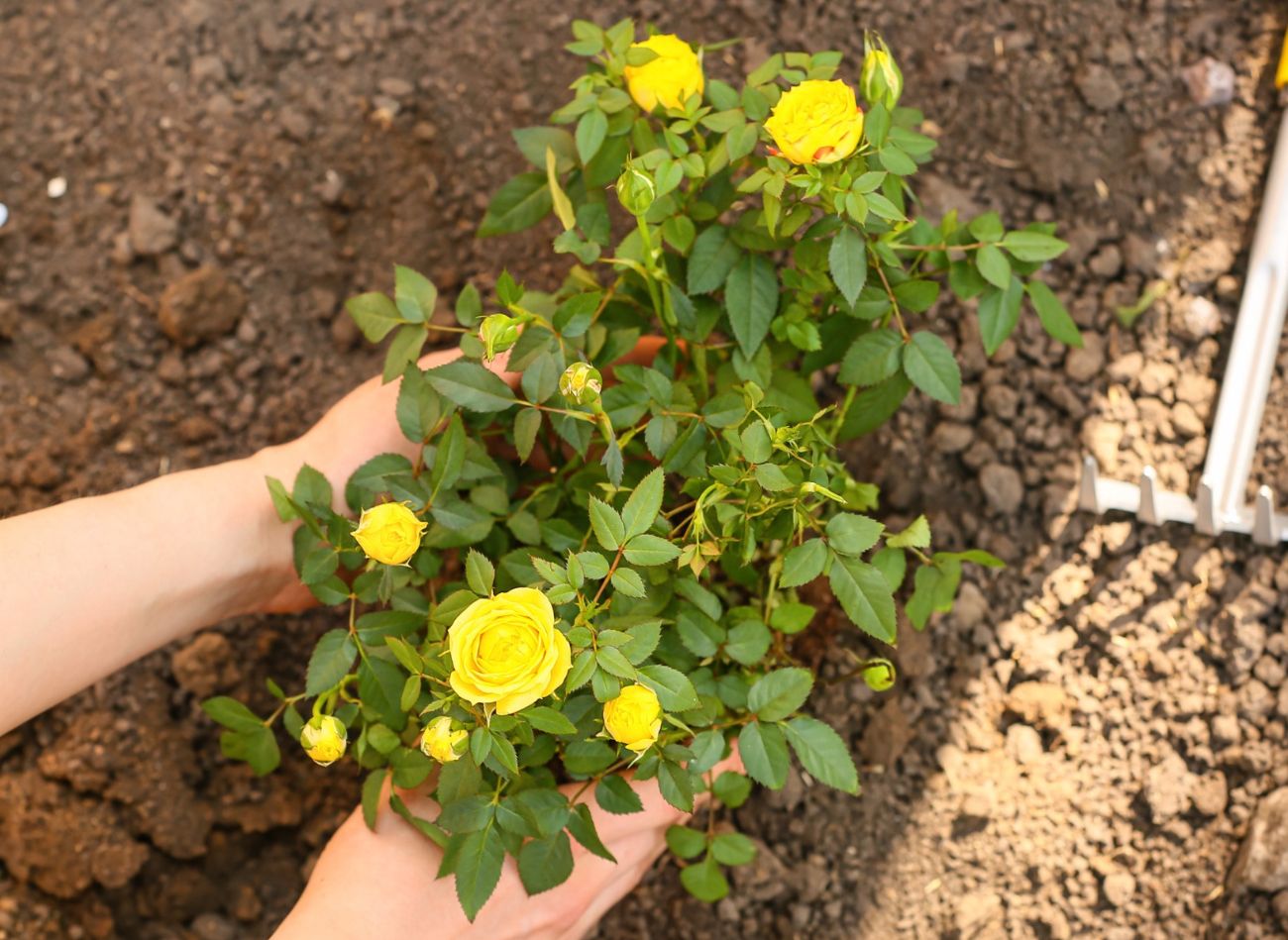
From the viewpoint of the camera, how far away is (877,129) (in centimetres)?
98

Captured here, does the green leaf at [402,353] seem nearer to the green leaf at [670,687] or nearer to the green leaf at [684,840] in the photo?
the green leaf at [670,687]

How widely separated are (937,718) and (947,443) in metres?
0.34

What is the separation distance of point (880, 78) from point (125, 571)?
0.85m

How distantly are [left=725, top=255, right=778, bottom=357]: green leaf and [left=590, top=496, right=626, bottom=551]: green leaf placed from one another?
273 millimetres

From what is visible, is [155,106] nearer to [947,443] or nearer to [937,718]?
[947,443]

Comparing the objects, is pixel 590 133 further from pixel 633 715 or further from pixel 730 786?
pixel 730 786

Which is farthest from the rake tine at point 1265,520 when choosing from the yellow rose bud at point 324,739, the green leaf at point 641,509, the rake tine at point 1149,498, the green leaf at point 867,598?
the yellow rose bud at point 324,739

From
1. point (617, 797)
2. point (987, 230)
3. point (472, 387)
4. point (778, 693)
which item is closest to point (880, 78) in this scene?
point (987, 230)

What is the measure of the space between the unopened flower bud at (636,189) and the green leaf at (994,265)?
35cm

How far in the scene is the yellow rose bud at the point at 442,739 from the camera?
2.82 feet

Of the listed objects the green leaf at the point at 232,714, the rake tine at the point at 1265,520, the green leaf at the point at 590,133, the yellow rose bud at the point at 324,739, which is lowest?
the rake tine at the point at 1265,520

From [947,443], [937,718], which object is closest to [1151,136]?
[947,443]

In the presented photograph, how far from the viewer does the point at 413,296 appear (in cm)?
114

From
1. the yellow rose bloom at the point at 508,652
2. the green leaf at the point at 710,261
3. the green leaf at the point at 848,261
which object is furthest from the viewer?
the green leaf at the point at 710,261
